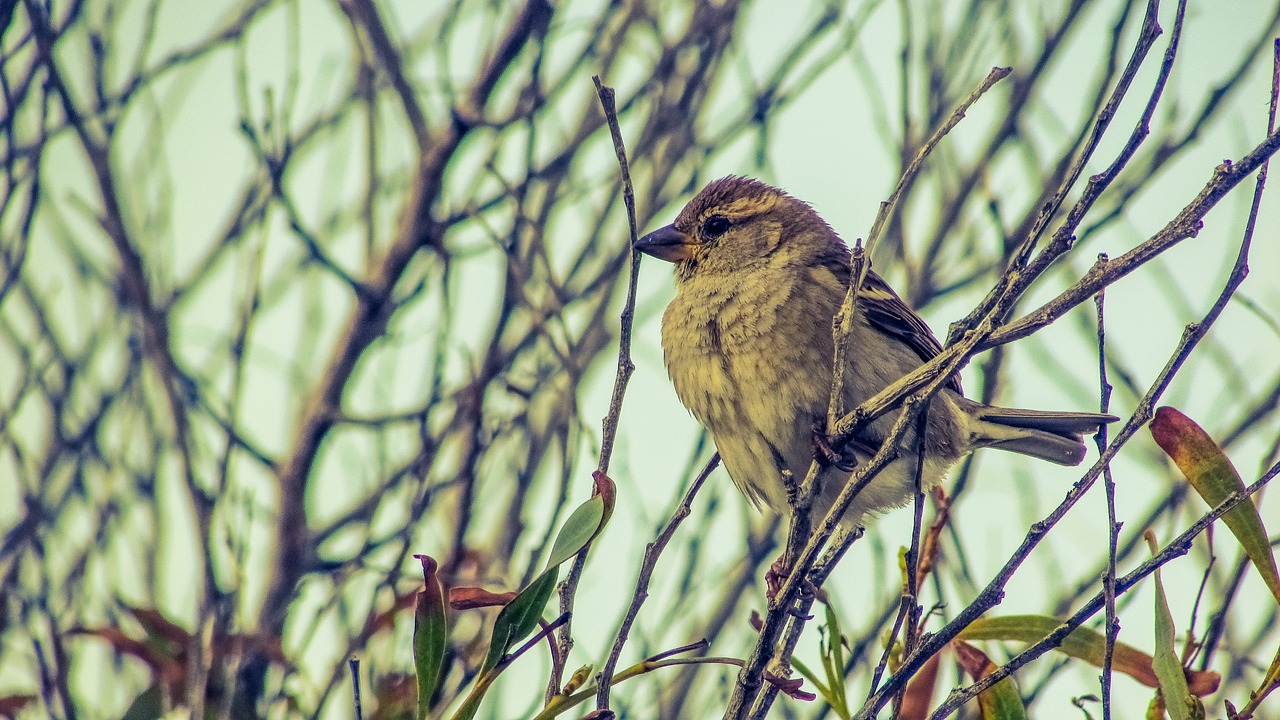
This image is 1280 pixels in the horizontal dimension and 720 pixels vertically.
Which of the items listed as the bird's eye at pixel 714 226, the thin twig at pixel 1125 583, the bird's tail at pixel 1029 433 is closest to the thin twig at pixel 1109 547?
the thin twig at pixel 1125 583

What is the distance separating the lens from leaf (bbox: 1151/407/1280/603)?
2.24m

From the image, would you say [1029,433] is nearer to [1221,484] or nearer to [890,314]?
[890,314]

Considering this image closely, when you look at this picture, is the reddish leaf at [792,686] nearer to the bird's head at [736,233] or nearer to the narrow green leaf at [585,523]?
the narrow green leaf at [585,523]

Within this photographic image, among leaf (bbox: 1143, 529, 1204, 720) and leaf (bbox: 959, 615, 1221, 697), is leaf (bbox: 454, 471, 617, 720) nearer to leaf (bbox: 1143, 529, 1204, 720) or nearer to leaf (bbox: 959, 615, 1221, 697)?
leaf (bbox: 959, 615, 1221, 697)

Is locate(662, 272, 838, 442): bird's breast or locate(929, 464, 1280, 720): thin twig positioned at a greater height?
locate(662, 272, 838, 442): bird's breast

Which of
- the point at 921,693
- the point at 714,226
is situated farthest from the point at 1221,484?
the point at 714,226

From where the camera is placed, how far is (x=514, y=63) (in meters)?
4.30

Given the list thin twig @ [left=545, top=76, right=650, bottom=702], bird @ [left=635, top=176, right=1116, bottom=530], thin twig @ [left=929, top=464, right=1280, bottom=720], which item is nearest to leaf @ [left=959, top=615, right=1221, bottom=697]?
thin twig @ [left=929, top=464, right=1280, bottom=720]

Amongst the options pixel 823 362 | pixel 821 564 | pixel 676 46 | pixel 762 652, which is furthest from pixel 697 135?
pixel 762 652

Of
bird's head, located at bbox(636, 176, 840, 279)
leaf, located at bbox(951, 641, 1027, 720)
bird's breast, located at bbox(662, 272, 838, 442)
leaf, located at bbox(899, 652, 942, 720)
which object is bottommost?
leaf, located at bbox(951, 641, 1027, 720)

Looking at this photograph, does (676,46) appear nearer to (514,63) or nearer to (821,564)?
(514,63)

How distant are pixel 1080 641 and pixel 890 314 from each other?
6.14 feet

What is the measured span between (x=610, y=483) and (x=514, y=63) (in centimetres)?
250

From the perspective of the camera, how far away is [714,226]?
455 centimetres
